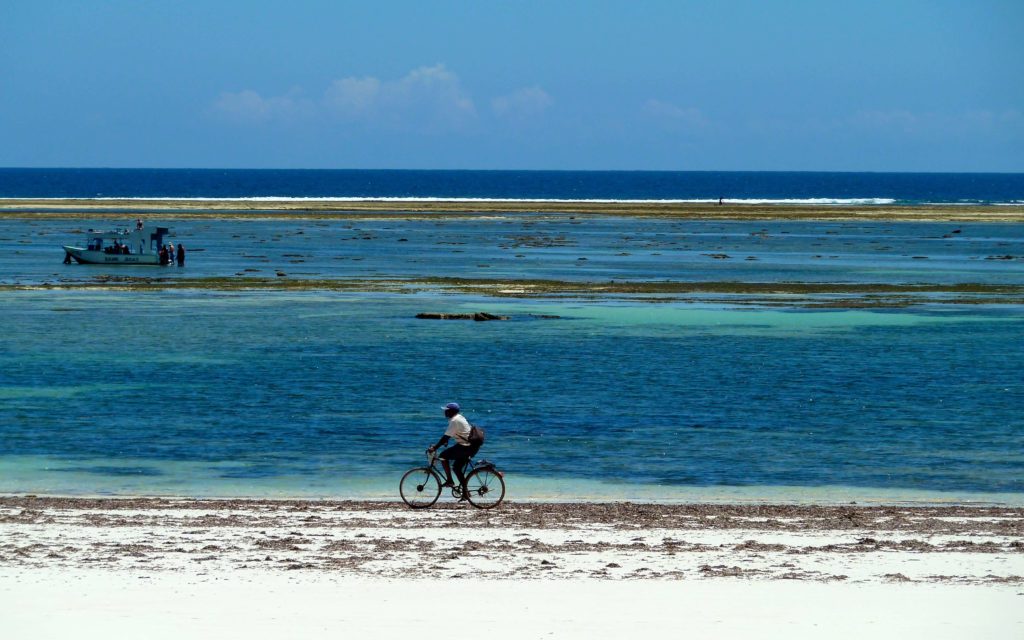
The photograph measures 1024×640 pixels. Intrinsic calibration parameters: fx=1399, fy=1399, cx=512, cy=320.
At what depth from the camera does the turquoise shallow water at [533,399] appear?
85.8ft

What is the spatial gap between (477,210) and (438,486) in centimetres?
15392

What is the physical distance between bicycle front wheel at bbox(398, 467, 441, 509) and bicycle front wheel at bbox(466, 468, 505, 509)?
1.90 ft

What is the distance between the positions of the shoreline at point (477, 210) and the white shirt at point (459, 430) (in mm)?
129521

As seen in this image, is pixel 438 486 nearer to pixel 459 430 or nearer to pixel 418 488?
pixel 418 488

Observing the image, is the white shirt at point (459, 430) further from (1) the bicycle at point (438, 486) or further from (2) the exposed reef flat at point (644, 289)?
(2) the exposed reef flat at point (644, 289)

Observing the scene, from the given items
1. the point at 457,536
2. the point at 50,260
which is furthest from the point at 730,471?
the point at 50,260

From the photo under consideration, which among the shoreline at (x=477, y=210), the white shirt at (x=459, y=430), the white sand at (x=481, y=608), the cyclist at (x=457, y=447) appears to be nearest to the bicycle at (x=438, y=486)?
the cyclist at (x=457, y=447)

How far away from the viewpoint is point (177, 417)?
32.4 meters

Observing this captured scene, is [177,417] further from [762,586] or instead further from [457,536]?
[762,586]

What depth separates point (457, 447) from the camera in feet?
70.9

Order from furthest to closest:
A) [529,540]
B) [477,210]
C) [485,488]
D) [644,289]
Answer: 1. [477,210]
2. [644,289]
3. [485,488]
4. [529,540]

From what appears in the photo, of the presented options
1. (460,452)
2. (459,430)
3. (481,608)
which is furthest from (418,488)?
(481,608)

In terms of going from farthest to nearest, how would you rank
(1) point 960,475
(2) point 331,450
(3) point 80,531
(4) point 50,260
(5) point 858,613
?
(4) point 50,260, (2) point 331,450, (1) point 960,475, (3) point 80,531, (5) point 858,613

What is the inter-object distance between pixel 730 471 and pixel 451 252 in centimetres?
6791
